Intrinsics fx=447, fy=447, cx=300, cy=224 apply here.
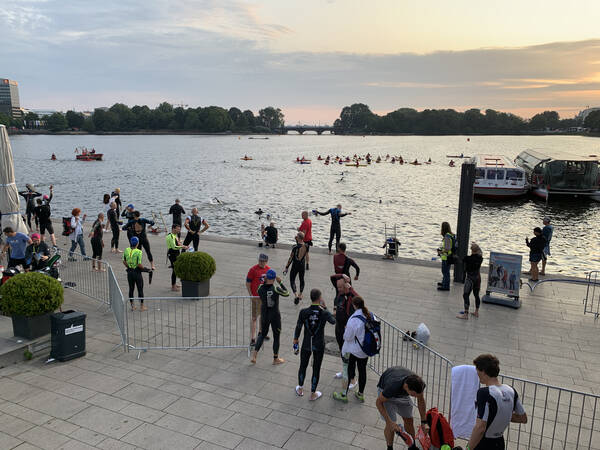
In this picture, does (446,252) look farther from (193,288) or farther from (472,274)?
(193,288)

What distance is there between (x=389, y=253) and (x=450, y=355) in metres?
7.87

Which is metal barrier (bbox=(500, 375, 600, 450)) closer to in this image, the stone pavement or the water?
the stone pavement

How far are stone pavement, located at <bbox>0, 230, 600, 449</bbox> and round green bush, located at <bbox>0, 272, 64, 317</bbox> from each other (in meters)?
1.06

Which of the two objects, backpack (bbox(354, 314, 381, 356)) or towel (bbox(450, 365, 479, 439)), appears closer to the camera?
towel (bbox(450, 365, 479, 439))

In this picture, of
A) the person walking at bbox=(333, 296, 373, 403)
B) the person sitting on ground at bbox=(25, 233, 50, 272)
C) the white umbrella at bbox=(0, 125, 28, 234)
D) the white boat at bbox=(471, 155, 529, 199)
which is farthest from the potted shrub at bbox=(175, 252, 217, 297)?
the white boat at bbox=(471, 155, 529, 199)

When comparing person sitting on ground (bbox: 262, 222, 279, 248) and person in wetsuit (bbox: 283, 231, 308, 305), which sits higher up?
person in wetsuit (bbox: 283, 231, 308, 305)

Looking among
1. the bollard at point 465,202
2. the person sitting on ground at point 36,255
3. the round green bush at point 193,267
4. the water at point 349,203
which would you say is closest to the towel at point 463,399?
the round green bush at point 193,267

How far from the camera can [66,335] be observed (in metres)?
8.62

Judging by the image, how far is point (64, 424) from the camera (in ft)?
22.0

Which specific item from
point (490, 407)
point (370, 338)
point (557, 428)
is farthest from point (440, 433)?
point (557, 428)

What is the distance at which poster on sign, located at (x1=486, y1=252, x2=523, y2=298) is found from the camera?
1207 centimetres

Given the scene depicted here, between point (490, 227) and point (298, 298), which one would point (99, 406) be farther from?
point (490, 227)

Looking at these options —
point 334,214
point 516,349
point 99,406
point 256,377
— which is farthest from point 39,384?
point 334,214

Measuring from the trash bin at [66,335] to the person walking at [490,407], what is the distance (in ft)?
24.0
